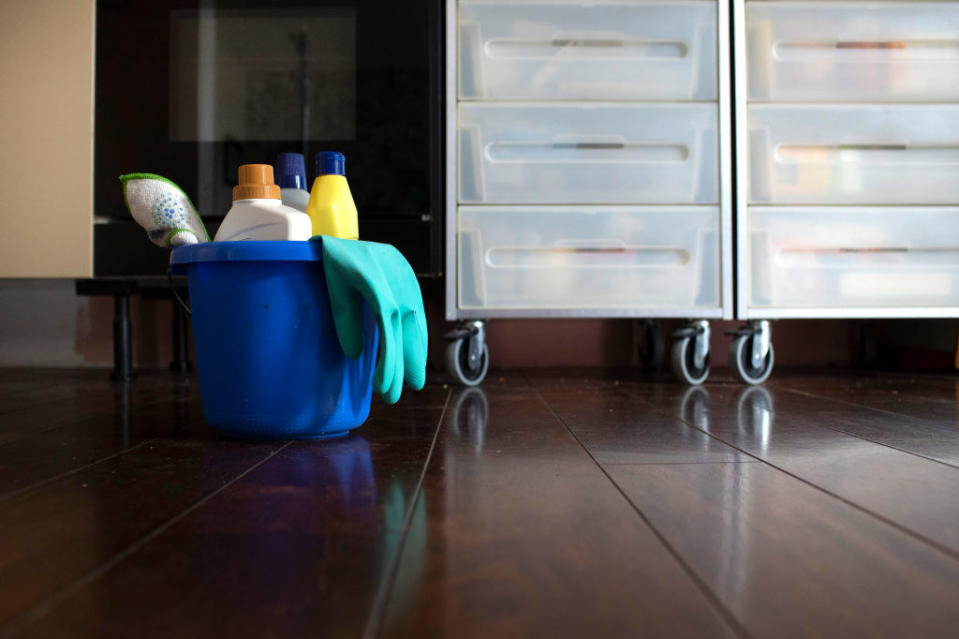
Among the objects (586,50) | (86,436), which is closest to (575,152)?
(586,50)

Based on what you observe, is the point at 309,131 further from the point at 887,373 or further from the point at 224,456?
the point at 887,373

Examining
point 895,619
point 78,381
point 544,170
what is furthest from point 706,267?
point 78,381

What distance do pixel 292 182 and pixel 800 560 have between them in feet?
2.48

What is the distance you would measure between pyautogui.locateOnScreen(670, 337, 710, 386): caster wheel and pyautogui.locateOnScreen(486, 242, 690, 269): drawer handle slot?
0.17m

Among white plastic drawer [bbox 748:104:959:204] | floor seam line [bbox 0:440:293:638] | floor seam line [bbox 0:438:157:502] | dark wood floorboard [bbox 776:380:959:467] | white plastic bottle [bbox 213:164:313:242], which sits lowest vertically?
floor seam line [bbox 0:440:293:638]

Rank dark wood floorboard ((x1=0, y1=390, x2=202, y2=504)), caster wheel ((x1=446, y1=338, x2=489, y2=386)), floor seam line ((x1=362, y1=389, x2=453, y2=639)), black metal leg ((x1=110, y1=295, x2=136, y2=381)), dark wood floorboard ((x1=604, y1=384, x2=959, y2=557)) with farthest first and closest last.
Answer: black metal leg ((x1=110, y1=295, x2=136, y2=381)) → caster wheel ((x1=446, y1=338, x2=489, y2=386)) → dark wood floorboard ((x1=0, y1=390, x2=202, y2=504)) → dark wood floorboard ((x1=604, y1=384, x2=959, y2=557)) → floor seam line ((x1=362, y1=389, x2=453, y2=639))

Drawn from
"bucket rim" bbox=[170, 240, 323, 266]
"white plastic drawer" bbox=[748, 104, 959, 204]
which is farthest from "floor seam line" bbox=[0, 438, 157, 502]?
"white plastic drawer" bbox=[748, 104, 959, 204]

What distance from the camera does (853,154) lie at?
1.51 meters

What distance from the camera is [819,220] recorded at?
150cm

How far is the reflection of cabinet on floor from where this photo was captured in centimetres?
149

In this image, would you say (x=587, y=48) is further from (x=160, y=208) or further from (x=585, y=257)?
(x=160, y=208)

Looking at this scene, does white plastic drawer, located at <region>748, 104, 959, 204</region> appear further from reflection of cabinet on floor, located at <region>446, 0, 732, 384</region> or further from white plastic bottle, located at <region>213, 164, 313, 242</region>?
white plastic bottle, located at <region>213, 164, 313, 242</region>

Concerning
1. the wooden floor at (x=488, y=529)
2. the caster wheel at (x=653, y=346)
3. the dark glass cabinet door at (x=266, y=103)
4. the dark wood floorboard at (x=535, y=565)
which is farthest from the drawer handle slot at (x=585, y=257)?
the dark wood floorboard at (x=535, y=565)

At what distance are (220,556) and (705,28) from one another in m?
1.43
